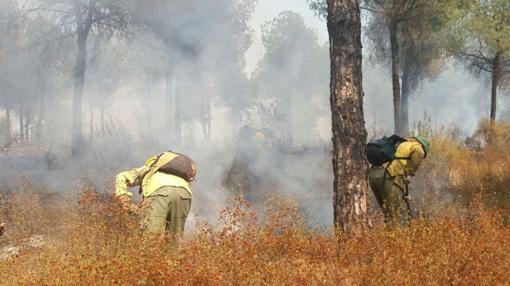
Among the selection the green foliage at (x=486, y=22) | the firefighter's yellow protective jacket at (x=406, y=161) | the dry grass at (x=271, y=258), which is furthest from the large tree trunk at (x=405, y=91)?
the dry grass at (x=271, y=258)

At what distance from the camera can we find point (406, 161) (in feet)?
18.0

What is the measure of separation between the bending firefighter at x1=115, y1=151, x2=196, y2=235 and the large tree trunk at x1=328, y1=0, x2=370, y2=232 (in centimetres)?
145

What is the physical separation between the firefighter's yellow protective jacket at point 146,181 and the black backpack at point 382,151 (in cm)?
228

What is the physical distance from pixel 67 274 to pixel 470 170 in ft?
22.3

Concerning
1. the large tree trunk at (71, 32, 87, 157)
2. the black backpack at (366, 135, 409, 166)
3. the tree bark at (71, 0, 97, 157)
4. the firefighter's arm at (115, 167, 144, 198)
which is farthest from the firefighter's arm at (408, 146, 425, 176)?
the tree bark at (71, 0, 97, 157)

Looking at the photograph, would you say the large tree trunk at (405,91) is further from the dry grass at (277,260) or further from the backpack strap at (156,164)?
the backpack strap at (156,164)

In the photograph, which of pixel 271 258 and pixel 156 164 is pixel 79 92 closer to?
pixel 156 164

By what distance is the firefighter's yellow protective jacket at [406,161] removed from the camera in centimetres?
539

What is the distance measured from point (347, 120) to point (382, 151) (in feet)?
2.99

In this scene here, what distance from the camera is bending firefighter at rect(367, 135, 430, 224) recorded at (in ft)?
17.8

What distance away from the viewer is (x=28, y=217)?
21.3 ft

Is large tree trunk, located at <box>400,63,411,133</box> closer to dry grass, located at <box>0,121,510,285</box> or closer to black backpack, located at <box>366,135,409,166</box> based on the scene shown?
black backpack, located at <box>366,135,409,166</box>

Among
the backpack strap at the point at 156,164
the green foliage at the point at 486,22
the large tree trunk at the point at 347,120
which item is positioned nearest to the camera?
the backpack strap at the point at 156,164

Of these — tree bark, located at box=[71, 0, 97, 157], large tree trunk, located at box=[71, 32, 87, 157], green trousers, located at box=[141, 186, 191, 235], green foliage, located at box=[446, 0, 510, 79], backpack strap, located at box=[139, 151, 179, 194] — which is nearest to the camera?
green trousers, located at box=[141, 186, 191, 235]
